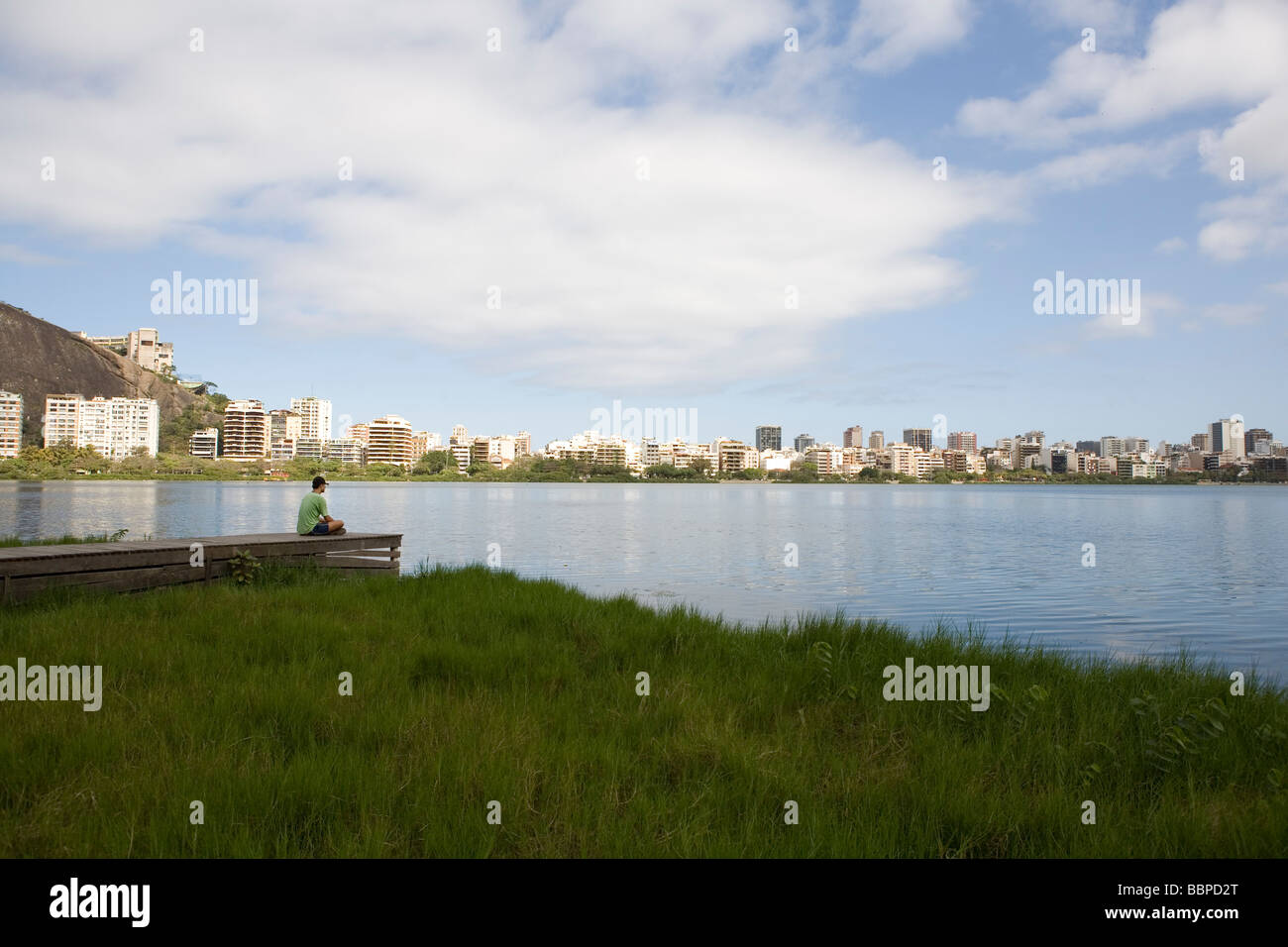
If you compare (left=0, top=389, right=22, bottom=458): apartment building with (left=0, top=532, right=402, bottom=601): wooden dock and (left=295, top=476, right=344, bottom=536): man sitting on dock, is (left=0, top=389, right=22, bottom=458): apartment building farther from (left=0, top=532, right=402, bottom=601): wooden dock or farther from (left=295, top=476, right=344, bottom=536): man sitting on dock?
(left=0, top=532, right=402, bottom=601): wooden dock

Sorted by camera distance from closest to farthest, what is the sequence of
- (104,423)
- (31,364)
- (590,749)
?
(590,749) → (104,423) → (31,364)

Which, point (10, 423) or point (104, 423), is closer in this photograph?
point (10, 423)

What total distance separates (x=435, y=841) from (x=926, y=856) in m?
2.73

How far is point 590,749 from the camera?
5.42m

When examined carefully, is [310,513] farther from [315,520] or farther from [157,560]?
[157,560]

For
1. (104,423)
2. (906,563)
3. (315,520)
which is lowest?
(906,563)

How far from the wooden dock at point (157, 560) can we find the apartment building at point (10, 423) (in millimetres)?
192699

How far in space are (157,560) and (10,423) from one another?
8071 inches

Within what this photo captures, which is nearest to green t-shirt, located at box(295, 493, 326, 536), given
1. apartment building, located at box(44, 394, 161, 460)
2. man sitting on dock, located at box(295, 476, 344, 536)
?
man sitting on dock, located at box(295, 476, 344, 536)

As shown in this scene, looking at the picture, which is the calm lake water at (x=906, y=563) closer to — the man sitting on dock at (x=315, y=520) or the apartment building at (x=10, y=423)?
the man sitting on dock at (x=315, y=520)

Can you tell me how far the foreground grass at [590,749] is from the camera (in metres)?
4.30

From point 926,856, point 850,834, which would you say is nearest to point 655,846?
point 850,834

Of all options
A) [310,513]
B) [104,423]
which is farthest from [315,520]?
[104,423]
